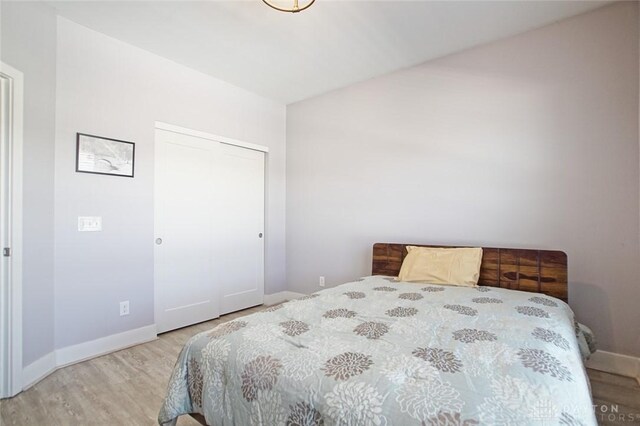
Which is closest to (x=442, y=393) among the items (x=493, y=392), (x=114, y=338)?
(x=493, y=392)

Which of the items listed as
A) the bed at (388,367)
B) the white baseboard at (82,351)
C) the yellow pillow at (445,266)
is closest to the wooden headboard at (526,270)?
the yellow pillow at (445,266)

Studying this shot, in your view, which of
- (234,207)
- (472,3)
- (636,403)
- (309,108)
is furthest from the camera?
(309,108)

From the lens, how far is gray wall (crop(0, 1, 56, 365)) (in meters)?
2.12

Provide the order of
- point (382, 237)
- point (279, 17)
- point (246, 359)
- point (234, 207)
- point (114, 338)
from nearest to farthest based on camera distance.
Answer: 1. point (246, 359)
2. point (279, 17)
3. point (114, 338)
4. point (382, 237)
5. point (234, 207)

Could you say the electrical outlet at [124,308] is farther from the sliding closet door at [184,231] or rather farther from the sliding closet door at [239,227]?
the sliding closet door at [239,227]

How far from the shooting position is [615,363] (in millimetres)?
2268

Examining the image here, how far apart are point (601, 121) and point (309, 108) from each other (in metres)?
2.94

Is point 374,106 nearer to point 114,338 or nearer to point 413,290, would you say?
point 413,290

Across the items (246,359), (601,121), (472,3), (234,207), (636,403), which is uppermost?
(472,3)

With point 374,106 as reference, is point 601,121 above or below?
below

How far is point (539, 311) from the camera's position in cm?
175

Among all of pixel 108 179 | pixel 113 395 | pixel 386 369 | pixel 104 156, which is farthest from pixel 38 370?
pixel 386 369

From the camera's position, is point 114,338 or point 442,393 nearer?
point 442,393

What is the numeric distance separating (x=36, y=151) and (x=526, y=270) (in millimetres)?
3778
